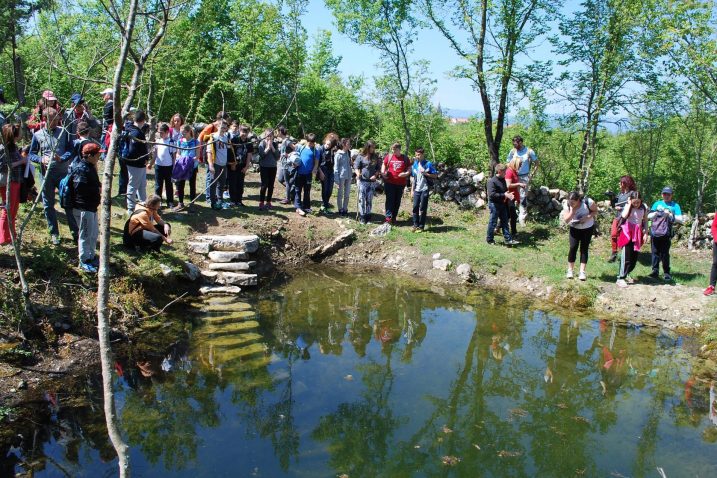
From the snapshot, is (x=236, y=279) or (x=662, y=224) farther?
(x=662, y=224)

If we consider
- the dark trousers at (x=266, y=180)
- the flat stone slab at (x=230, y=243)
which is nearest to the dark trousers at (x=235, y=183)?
the dark trousers at (x=266, y=180)

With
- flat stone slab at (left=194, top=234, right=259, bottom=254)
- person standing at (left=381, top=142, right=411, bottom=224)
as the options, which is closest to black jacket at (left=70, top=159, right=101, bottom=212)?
flat stone slab at (left=194, top=234, right=259, bottom=254)

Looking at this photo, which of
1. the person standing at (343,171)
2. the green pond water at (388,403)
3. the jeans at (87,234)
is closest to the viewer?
the green pond water at (388,403)

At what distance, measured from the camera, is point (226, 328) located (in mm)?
7898

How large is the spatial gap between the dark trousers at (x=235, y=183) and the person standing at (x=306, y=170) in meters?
1.19

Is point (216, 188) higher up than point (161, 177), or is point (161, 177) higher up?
point (161, 177)

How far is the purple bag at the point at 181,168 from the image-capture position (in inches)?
426

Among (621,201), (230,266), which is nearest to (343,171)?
(230,266)

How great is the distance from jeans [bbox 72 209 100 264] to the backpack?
918 cm

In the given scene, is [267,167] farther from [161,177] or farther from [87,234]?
[87,234]

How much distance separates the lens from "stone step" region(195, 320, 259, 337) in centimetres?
770

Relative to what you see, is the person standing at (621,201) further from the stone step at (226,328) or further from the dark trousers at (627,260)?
the stone step at (226,328)

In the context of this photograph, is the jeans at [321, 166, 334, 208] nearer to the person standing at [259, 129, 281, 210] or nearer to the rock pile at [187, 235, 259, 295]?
the person standing at [259, 129, 281, 210]

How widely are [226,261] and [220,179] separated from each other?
2.39 meters
